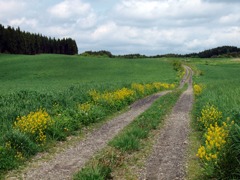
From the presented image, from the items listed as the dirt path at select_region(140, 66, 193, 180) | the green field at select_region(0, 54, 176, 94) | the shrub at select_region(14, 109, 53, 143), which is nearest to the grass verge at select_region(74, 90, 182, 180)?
the dirt path at select_region(140, 66, 193, 180)

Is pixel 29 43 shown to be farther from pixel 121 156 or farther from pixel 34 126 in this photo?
pixel 121 156

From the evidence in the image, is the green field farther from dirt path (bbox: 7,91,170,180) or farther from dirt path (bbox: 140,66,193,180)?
dirt path (bbox: 7,91,170,180)

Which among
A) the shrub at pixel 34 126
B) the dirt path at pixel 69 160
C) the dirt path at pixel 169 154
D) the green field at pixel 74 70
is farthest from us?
the green field at pixel 74 70

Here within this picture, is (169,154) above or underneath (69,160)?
above

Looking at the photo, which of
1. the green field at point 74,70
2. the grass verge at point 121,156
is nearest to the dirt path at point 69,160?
the grass verge at point 121,156

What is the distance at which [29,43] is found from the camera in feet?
416

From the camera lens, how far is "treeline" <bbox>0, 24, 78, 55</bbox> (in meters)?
116

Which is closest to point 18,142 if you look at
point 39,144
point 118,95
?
point 39,144

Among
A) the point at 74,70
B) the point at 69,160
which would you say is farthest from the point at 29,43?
the point at 69,160

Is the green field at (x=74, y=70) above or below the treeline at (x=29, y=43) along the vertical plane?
below

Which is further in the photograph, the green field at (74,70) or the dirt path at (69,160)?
the green field at (74,70)

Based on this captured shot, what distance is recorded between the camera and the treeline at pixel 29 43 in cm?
11550

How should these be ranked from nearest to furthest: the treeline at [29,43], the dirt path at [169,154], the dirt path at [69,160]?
1. the dirt path at [169,154]
2. the dirt path at [69,160]
3. the treeline at [29,43]

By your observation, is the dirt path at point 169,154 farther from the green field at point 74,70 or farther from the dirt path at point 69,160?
the green field at point 74,70
